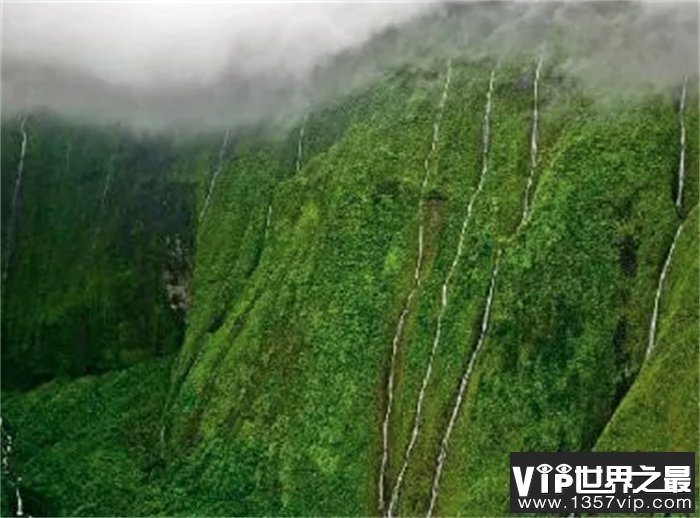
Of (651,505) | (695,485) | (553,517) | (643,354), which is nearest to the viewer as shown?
(651,505)

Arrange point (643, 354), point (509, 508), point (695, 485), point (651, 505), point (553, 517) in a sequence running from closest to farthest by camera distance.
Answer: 1. point (651, 505)
2. point (553, 517)
3. point (695, 485)
4. point (509, 508)
5. point (643, 354)

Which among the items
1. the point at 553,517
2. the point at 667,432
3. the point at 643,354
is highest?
the point at 643,354

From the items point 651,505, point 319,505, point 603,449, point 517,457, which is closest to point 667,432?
point 603,449

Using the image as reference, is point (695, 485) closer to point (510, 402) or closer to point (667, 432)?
point (667, 432)

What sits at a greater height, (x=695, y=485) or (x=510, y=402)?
(x=510, y=402)

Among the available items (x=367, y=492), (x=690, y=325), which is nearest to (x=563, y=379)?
(x=690, y=325)

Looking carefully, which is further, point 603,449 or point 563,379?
point 563,379

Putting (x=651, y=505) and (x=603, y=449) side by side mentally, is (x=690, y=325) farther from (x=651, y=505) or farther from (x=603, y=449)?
(x=651, y=505)

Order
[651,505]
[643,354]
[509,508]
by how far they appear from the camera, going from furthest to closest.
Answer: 1. [643,354]
2. [509,508]
3. [651,505]

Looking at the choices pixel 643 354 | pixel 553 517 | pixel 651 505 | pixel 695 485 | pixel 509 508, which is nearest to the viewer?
pixel 651 505
